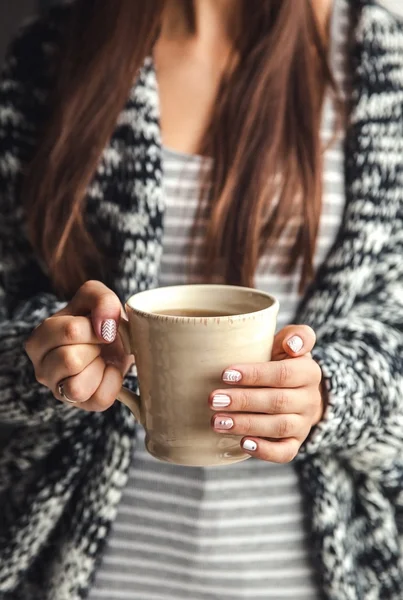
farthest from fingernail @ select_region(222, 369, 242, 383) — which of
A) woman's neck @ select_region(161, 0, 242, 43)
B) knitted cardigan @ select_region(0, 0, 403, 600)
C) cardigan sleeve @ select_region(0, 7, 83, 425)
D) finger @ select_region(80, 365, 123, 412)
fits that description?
woman's neck @ select_region(161, 0, 242, 43)

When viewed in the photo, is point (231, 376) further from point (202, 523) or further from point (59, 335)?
point (202, 523)

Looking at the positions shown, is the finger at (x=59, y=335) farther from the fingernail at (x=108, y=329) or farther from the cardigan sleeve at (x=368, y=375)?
the cardigan sleeve at (x=368, y=375)

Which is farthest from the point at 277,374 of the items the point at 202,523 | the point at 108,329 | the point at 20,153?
the point at 20,153

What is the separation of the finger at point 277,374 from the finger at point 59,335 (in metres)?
0.12

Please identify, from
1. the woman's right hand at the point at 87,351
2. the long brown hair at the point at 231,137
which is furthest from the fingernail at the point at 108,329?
the long brown hair at the point at 231,137

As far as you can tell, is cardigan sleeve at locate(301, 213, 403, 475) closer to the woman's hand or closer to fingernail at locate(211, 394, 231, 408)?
the woman's hand

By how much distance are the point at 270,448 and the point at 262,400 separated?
0.04 metres

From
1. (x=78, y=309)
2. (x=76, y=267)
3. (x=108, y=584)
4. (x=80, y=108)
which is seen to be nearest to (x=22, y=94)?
(x=80, y=108)

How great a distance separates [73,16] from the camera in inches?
34.0

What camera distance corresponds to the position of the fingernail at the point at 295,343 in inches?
21.3

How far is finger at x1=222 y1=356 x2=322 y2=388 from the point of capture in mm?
486

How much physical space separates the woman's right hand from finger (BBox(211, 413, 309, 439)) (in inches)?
3.8

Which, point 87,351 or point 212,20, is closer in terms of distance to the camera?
point 87,351

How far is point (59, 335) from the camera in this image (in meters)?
0.54
